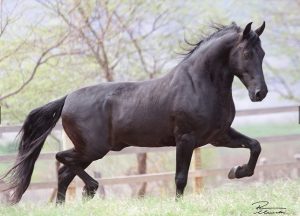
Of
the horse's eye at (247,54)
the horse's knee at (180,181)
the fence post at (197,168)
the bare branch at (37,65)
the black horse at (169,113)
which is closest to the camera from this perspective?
the horse's eye at (247,54)

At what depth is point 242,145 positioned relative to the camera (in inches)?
213

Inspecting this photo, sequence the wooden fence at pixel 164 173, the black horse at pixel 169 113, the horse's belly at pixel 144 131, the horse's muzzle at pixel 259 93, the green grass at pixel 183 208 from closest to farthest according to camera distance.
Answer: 1. the green grass at pixel 183 208
2. the horse's muzzle at pixel 259 93
3. the black horse at pixel 169 113
4. the horse's belly at pixel 144 131
5. the wooden fence at pixel 164 173

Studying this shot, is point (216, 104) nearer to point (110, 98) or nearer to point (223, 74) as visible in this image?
point (223, 74)

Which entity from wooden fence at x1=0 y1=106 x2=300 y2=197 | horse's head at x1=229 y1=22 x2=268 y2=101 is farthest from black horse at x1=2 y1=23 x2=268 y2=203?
wooden fence at x1=0 y1=106 x2=300 y2=197

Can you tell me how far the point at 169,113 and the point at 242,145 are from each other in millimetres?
768

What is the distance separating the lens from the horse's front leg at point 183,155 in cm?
514

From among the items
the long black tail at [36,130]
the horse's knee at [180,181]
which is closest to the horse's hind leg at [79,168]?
the long black tail at [36,130]

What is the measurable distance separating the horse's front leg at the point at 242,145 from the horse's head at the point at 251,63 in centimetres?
60

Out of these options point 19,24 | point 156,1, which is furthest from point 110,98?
point 156,1

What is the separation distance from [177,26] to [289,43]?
121 inches

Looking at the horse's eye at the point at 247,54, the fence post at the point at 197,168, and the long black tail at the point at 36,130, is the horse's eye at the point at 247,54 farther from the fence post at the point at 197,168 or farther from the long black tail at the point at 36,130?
the fence post at the point at 197,168

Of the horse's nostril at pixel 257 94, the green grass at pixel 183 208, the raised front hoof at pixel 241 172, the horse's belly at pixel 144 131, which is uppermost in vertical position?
the horse's nostril at pixel 257 94

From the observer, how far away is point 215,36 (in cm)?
543

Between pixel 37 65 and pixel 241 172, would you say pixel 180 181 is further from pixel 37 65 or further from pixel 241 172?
pixel 37 65
